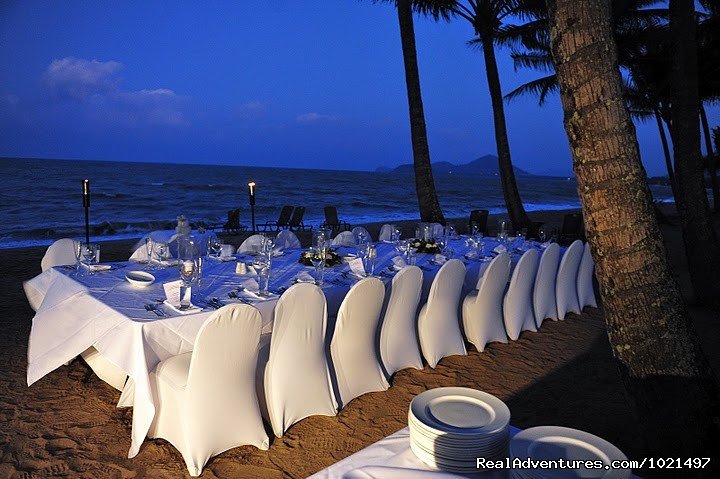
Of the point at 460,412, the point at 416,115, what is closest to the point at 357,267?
the point at 460,412

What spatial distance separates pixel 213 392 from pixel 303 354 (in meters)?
0.66

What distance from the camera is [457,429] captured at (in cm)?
149

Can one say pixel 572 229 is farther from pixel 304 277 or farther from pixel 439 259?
pixel 304 277

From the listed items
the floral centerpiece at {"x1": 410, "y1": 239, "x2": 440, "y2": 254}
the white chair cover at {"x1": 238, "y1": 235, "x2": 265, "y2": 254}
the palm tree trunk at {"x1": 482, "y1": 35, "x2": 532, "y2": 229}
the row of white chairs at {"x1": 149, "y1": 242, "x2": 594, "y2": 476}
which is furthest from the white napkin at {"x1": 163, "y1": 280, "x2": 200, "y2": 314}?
the palm tree trunk at {"x1": 482, "y1": 35, "x2": 532, "y2": 229}

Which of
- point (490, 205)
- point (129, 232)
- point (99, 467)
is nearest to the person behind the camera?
point (99, 467)

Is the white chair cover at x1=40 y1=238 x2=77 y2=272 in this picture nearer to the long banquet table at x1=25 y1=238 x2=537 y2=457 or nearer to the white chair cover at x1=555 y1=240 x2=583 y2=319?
the long banquet table at x1=25 y1=238 x2=537 y2=457

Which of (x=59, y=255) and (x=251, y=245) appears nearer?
(x=59, y=255)

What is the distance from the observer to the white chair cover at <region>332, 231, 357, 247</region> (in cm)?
640

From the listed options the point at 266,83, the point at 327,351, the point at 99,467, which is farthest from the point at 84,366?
the point at 266,83

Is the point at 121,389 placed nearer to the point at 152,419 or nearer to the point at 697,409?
the point at 152,419

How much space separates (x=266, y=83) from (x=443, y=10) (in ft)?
142

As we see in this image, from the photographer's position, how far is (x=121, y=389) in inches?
149

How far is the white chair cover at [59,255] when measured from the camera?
4895 mm

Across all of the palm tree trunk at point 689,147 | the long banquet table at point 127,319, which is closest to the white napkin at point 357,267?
the long banquet table at point 127,319
